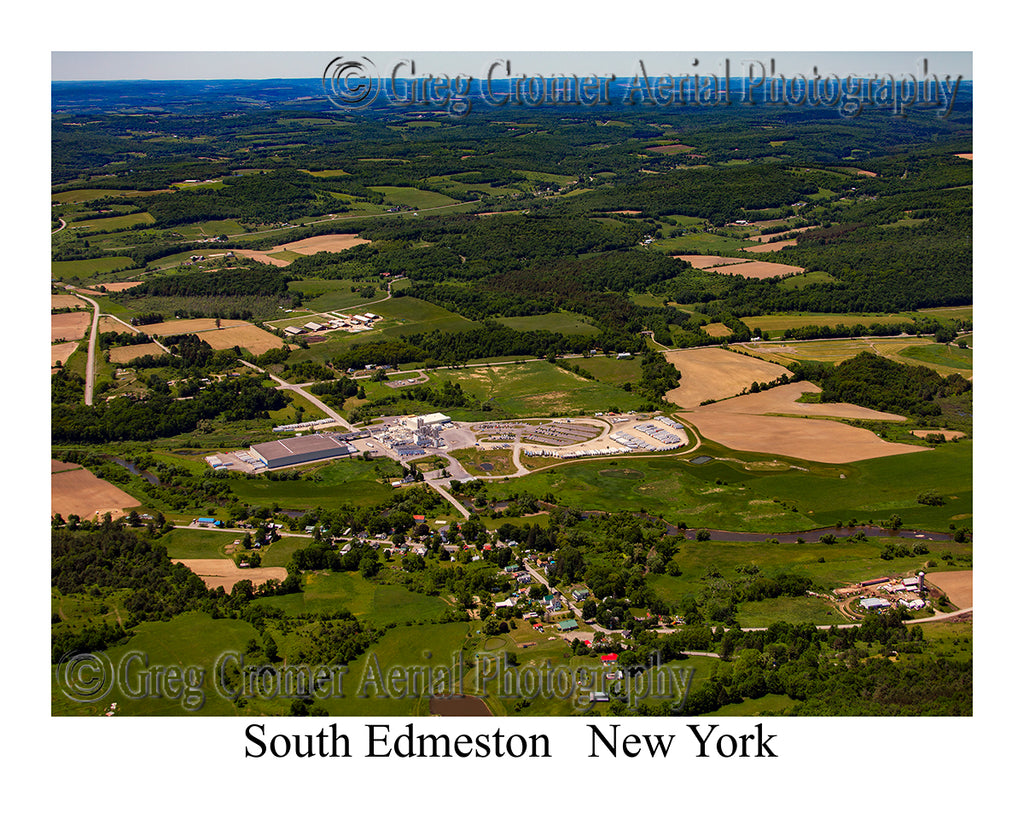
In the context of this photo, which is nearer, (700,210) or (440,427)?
(440,427)

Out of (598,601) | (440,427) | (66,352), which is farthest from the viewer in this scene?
(66,352)

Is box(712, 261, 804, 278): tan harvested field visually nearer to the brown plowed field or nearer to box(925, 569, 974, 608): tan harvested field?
the brown plowed field

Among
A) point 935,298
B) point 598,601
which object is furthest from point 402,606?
point 935,298

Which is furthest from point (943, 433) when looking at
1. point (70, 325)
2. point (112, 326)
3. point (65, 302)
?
point (65, 302)

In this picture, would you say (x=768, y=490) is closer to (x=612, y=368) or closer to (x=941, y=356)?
(x=612, y=368)

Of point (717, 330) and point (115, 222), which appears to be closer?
point (717, 330)

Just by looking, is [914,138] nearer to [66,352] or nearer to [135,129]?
[135,129]
